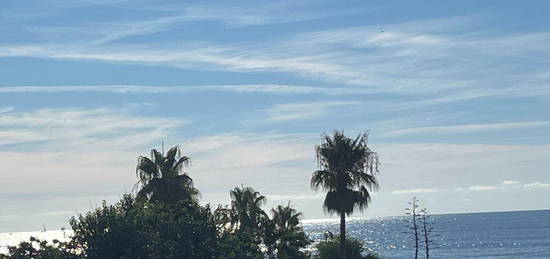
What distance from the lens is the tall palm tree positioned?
63.8 metres

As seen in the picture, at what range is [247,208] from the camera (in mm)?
64375

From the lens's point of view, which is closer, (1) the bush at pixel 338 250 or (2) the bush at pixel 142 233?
(2) the bush at pixel 142 233

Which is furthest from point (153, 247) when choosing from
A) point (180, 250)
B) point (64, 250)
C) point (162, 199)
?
point (162, 199)

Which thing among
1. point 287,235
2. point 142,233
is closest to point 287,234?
point 287,235

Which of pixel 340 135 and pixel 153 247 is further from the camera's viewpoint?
pixel 340 135

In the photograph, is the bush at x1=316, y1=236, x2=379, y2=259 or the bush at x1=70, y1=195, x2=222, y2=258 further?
the bush at x1=316, y1=236, x2=379, y2=259

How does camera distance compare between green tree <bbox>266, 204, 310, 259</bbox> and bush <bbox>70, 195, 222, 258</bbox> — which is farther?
green tree <bbox>266, 204, 310, 259</bbox>

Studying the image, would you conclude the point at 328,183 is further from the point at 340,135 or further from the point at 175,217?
the point at 175,217

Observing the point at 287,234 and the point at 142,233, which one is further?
the point at 287,234

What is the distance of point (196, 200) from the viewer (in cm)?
5900

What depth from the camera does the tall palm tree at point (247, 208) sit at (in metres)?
63.8

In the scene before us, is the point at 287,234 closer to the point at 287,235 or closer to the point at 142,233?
the point at 287,235

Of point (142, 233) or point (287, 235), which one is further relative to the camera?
point (287, 235)

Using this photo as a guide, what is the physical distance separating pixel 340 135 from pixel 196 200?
34.6ft
